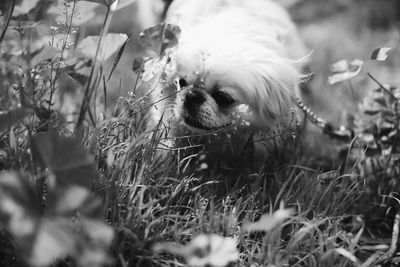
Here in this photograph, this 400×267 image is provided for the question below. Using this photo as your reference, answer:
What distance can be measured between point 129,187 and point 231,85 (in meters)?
0.59

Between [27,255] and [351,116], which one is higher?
[27,255]

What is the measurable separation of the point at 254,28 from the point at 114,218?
3.08ft

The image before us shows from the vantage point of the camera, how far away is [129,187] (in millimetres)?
1376

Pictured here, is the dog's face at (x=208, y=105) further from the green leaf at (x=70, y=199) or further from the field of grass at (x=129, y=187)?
the green leaf at (x=70, y=199)

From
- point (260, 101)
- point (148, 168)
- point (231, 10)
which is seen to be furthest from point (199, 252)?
point (231, 10)

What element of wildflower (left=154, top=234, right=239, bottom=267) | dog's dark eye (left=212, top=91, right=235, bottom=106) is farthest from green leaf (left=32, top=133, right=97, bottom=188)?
dog's dark eye (left=212, top=91, right=235, bottom=106)

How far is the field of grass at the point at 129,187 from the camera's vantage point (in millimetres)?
981

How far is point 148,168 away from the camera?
1.47m

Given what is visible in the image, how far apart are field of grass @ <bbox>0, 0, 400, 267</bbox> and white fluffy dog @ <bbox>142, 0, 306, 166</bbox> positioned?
14cm

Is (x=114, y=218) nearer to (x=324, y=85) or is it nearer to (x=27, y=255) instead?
(x=27, y=255)

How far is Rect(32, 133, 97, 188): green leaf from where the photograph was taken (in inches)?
39.0

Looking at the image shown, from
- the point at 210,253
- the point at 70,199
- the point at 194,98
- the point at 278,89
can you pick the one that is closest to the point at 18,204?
the point at 70,199

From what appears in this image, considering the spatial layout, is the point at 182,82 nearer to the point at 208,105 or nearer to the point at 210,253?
the point at 208,105

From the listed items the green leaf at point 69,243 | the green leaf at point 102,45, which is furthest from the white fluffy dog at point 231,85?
the green leaf at point 69,243
